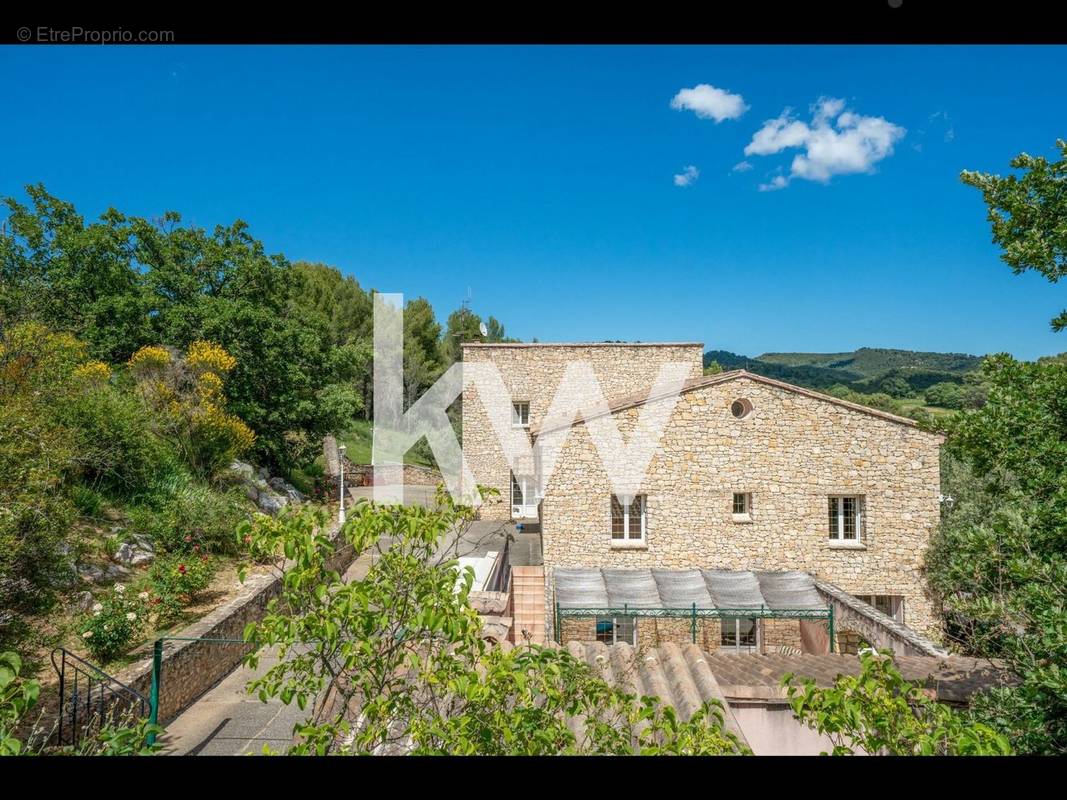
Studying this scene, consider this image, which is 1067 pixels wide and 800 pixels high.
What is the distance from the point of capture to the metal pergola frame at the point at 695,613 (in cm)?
733

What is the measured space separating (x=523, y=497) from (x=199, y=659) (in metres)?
10.4

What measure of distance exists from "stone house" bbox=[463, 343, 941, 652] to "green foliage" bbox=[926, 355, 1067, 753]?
15.8 feet

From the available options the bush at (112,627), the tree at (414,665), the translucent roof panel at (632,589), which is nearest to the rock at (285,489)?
the bush at (112,627)

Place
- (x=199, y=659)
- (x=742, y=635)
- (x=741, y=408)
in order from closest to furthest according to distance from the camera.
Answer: (x=199, y=659) < (x=742, y=635) < (x=741, y=408)

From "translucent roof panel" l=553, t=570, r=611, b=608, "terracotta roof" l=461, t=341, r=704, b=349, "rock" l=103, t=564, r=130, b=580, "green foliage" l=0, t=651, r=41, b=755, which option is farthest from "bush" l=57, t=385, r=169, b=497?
"terracotta roof" l=461, t=341, r=704, b=349

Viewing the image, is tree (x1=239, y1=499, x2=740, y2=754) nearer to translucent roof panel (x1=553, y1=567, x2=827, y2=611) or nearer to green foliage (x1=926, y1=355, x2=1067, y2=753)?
Answer: green foliage (x1=926, y1=355, x2=1067, y2=753)

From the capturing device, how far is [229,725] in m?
5.77

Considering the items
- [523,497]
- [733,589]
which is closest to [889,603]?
[733,589]

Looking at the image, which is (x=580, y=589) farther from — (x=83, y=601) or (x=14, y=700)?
(x=14, y=700)

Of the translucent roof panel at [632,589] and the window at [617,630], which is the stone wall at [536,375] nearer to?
the translucent roof panel at [632,589]

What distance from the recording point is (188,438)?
10922 mm

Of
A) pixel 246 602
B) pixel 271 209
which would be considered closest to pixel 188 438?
pixel 246 602
